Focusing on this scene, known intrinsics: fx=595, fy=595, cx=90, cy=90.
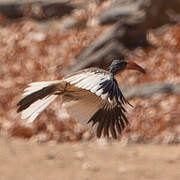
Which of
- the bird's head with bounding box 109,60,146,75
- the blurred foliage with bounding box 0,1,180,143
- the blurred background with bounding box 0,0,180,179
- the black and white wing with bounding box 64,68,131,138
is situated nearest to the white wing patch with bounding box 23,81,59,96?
the black and white wing with bounding box 64,68,131,138

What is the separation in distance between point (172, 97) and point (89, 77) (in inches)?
188

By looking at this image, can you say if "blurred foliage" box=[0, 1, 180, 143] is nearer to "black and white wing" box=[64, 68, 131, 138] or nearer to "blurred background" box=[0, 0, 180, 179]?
"blurred background" box=[0, 0, 180, 179]

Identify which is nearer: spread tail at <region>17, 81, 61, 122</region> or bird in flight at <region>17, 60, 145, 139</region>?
bird in flight at <region>17, 60, 145, 139</region>

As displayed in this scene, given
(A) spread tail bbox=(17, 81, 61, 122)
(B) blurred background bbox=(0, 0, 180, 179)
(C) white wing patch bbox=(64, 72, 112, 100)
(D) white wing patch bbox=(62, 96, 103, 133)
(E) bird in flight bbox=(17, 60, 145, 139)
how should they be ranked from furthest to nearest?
(B) blurred background bbox=(0, 0, 180, 179)
(A) spread tail bbox=(17, 81, 61, 122)
(D) white wing patch bbox=(62, 96, 103, 133)
(E) bird in flight bbox=(17, 60, 145, 139)
(C) white wing patch bbox=(64, 72, 112, 100)

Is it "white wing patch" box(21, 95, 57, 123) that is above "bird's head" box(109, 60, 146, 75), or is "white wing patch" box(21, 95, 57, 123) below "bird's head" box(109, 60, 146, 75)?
below

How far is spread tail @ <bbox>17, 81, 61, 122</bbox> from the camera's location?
3.90 m

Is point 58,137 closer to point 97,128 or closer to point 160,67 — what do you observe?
point 160,67

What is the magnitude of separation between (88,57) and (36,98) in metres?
5.15

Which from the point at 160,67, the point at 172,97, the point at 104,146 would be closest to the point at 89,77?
the point at 104,146

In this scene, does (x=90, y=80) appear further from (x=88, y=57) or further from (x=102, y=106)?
(x=88, y=57)

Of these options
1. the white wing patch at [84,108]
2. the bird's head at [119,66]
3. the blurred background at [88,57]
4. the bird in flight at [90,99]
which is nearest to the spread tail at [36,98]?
the bird in flight at [90,99]

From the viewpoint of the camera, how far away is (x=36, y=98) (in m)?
3.99

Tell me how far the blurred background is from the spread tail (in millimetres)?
2941

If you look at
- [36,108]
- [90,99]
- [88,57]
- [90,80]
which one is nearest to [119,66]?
[90,99]
